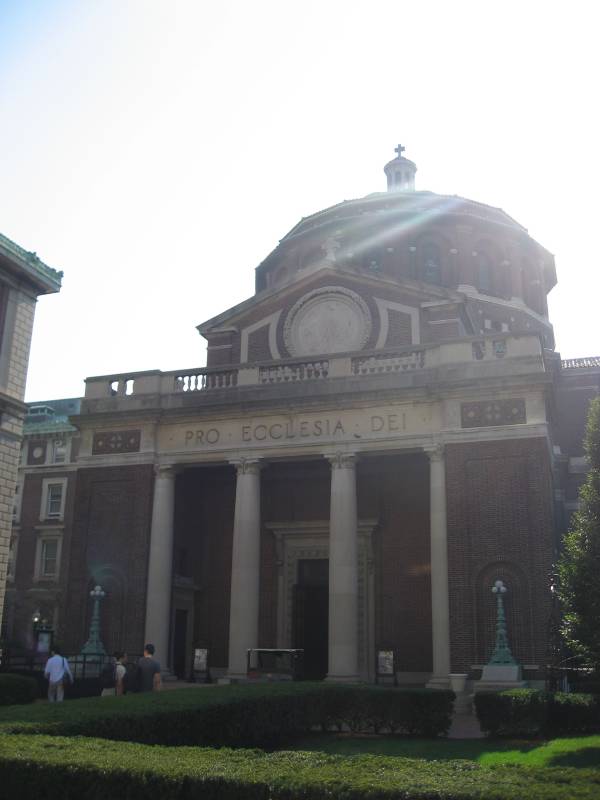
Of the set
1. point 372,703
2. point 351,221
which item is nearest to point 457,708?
point 372,703

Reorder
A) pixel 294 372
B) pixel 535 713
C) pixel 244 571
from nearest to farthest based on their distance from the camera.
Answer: pixel 535 713 → pixel 244 571 → pixel 294 372

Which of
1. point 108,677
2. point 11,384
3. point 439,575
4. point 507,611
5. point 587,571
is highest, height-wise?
point 11,384

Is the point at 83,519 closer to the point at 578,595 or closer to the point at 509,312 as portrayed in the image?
the point at 578,595

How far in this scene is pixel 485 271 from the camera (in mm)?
43219

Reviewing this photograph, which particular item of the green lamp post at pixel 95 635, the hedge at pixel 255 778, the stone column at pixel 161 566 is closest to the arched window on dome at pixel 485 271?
the stone column at pixel 161 566

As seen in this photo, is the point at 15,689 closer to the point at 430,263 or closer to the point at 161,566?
the point at 161,566

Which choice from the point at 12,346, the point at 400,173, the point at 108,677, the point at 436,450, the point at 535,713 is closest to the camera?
the point at 535,713

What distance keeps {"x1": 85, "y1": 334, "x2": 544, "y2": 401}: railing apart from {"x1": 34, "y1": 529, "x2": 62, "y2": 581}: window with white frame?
2656 cm

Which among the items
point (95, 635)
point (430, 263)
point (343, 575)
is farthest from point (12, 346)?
point (430, 263)

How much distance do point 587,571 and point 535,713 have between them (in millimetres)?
3057

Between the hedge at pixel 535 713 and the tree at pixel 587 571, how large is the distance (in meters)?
1.55

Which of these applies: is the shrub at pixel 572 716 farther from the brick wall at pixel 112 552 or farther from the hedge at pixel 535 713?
the brick wall at pixel 112 552

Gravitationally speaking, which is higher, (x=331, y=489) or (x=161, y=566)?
(x=331, y=489)

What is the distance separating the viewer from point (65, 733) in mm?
10844
